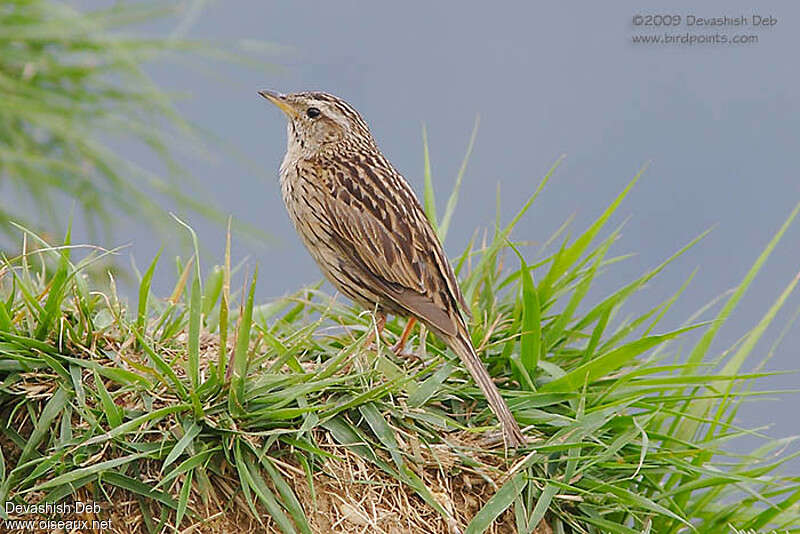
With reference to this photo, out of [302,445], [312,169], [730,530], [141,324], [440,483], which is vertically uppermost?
[312,169]

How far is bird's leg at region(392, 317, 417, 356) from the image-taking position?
261cm

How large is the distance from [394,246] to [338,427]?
52 centimetres

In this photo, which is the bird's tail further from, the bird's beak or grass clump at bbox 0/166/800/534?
the bird's beak

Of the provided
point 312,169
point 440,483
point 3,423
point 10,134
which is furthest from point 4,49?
point 440,483

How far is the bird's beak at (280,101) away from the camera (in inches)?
117

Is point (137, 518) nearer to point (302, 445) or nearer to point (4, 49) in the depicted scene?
point (302, 445)

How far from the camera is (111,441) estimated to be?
83.1 inches

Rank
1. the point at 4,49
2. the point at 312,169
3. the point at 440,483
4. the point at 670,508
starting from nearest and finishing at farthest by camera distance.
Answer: the point at 440,483 < the point at 670,508 < the point at 312,169 < the point at 4,49

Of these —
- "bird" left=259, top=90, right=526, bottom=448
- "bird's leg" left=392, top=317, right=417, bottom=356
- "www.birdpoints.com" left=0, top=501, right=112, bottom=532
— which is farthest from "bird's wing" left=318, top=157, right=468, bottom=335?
"www.birdpoints.com" left=0, top=501, right=112, bottom=532

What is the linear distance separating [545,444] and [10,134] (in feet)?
12.0

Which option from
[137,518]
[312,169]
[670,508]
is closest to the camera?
[137,518]

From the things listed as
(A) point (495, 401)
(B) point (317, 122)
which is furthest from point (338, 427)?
(B) point (317, 122)

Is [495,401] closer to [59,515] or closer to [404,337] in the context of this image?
[404,337]

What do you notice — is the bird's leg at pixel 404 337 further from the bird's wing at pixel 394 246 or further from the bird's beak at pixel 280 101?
the bird's beak at pixel 280 101
